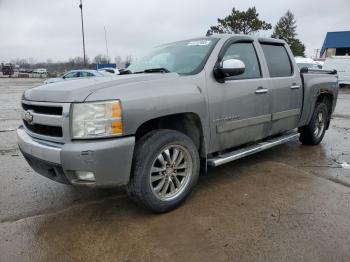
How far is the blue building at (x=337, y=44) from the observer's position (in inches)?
2029

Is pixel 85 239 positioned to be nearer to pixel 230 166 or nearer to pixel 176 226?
pixel 176 226

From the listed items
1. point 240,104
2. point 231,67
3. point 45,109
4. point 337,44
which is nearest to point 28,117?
point 45,109

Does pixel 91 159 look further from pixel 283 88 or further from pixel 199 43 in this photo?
pixel 283 88

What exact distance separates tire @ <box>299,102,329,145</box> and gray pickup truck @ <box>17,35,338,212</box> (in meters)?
1.12

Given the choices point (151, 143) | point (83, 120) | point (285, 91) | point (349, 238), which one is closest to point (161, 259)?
point (151, 143)

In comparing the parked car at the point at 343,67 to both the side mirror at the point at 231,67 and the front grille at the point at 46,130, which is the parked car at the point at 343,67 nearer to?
the side mirror at the point at 231,67

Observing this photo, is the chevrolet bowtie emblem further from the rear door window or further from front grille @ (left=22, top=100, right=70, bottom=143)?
the rear door window

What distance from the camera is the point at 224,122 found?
376cm

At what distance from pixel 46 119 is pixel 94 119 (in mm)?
534

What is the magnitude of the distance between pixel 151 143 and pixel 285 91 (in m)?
2.52

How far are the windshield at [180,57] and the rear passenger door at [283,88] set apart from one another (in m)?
1.10

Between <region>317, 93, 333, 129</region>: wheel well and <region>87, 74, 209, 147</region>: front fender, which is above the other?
<region>87, 74, 209, 147</region>: front fender

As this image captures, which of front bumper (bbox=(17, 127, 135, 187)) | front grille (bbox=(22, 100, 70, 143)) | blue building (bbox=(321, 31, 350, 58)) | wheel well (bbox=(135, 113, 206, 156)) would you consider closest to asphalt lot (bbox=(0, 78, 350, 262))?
front bumper (bbox=(17, 127, 135, 187))

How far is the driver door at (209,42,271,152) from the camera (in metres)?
3.69
